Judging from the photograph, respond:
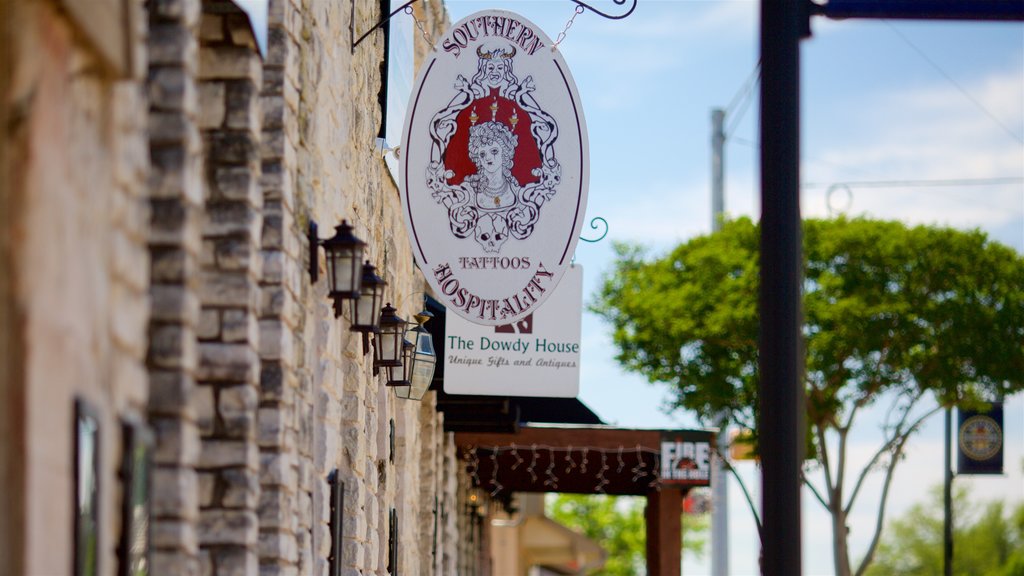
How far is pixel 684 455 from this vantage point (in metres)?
18.1

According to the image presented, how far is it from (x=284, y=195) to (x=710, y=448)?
11.6 meters

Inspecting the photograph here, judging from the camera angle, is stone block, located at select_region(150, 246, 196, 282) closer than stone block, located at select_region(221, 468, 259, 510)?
Yes

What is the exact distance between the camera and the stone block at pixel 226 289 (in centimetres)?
659

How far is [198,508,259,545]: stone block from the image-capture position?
6477mm

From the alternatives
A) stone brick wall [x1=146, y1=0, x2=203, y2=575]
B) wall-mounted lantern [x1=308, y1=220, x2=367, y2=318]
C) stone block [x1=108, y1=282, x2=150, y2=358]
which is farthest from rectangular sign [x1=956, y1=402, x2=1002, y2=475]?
stone block [x1=108, y1=282, x2=150, y2=358]

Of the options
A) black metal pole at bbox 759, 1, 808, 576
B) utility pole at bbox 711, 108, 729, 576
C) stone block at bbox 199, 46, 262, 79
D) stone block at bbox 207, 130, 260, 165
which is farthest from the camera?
utility pole at bbox 711, 108, 729, 576

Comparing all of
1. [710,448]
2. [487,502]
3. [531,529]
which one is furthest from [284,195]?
[531,529]

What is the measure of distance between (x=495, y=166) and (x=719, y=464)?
1778 cm

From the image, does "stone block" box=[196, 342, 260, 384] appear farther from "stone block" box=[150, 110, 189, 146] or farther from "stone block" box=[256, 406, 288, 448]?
"stone block" box=[150, 110, 189, 146]

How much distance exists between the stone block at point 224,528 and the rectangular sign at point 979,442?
19659 millimetres

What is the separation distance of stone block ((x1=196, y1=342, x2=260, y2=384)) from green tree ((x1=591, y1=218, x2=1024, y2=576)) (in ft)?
62.8

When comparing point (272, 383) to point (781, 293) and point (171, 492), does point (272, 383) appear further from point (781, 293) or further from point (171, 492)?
point (781, 293)

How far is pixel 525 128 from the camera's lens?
9.23 metres

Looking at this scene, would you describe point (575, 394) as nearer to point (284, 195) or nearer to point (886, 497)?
point (284, 195)
